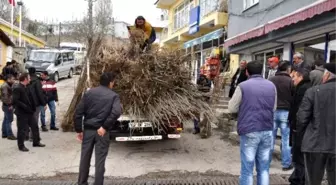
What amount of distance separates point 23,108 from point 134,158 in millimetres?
2646

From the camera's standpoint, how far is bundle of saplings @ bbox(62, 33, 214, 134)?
281 inches

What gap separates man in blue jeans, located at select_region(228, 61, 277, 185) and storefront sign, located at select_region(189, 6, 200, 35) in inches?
675

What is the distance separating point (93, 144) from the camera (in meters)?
5.35

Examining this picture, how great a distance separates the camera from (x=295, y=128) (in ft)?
17.5

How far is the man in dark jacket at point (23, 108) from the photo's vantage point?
775cm

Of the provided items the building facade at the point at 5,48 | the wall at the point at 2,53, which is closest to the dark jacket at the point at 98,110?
the building facade at the point at 5,48

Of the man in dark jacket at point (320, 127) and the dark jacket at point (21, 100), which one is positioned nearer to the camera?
the man in dark jacket at point (320, 127)

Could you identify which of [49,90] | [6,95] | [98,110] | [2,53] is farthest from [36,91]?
[2,53]

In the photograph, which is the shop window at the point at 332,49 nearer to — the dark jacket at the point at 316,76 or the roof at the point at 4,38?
the dark jacket at the point at 316,76

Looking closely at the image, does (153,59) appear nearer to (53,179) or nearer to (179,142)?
(179,142)

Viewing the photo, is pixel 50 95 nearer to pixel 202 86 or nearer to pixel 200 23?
pixel 202 86

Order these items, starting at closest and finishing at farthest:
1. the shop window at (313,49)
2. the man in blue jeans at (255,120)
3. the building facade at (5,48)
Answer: the man in blue jeans at (255,120) → the shop window at (313,49) → the building facade at (5,48)

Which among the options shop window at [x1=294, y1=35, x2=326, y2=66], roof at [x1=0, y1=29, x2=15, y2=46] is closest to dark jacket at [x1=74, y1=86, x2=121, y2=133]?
shop window at [x1=294, y1=35, x2=326, y2=66]

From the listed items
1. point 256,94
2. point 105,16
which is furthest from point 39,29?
point 256,94
